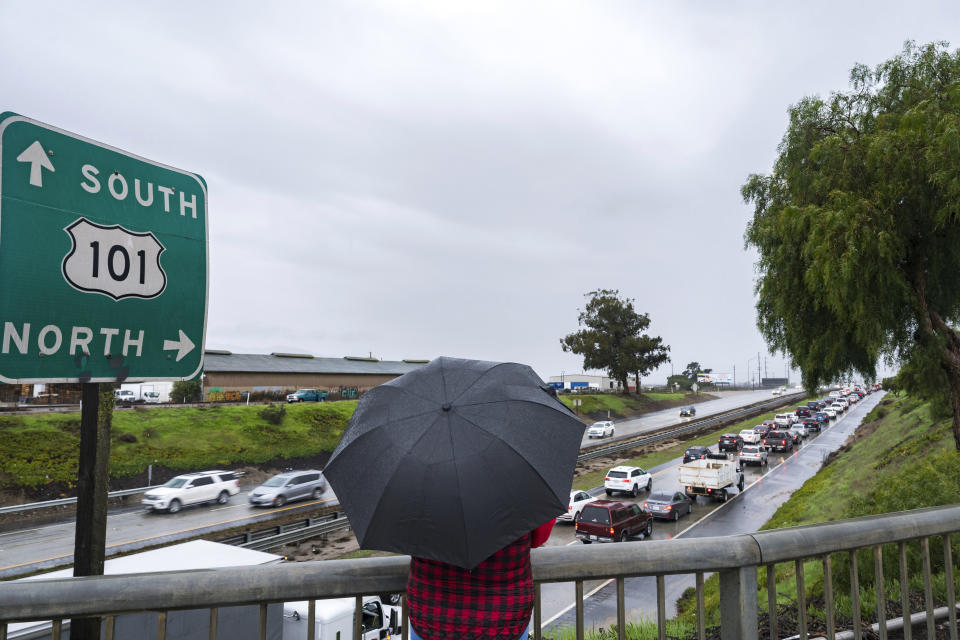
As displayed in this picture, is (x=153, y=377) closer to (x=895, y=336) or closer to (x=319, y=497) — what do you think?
(x=895, y=336)

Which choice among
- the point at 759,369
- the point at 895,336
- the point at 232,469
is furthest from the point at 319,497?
the point at 759,369

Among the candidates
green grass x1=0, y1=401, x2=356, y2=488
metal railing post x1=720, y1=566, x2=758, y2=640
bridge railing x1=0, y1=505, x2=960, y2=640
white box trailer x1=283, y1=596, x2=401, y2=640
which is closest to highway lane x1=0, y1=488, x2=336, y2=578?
Result: green grass x1=0, y1=401, x2=356, y2=488

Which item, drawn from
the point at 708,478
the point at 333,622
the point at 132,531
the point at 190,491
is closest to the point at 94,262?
the point at 333,622

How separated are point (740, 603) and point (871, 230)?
1310 cm

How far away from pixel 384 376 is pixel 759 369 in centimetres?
17298

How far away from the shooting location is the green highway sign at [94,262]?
202 cm

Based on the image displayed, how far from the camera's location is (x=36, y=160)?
6.84ft

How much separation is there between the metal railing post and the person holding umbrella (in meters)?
0.83

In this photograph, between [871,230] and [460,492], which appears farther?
[871,230]

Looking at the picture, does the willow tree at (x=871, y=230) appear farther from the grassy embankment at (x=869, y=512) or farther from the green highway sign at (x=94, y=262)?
the green highway sign at (x=94, y=262)

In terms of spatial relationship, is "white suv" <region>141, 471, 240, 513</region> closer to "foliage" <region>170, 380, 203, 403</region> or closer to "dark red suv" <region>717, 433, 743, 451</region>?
"foliage" <region>170, 380, 203, 403</region>

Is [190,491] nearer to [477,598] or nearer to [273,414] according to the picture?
[273,414]

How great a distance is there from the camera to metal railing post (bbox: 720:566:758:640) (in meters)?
2.34

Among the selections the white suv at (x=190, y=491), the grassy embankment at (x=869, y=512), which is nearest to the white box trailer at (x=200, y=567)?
the grassy embankment at (x=869, y=512)
